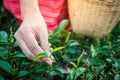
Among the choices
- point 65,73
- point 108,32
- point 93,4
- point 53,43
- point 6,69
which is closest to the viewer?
point 6,69

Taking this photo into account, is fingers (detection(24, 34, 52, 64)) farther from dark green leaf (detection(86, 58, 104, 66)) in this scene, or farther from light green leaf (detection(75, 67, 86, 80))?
dark green leaf (detection(86, 58, 104, 66))

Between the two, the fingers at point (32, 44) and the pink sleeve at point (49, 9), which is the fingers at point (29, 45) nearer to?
the fingers at point (32, 44)

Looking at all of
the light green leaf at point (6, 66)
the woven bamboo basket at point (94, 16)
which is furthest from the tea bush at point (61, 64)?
the woven bamboo basket at point (94, 16)

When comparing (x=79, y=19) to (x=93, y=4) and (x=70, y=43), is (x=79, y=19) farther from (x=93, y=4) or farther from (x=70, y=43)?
(x=70, y=43)

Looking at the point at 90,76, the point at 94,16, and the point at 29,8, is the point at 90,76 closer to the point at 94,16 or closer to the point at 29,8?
the point at 29,8

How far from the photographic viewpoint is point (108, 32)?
1967mm

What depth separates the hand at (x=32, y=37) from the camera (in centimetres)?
109

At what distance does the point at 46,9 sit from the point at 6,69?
2.83 ft

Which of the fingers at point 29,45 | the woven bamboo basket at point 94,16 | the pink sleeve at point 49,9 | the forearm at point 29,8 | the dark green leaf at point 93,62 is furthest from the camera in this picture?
the pink sleeve at point 49,9

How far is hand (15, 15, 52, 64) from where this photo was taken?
1.09m

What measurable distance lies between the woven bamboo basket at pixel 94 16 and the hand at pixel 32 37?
2.33 ft

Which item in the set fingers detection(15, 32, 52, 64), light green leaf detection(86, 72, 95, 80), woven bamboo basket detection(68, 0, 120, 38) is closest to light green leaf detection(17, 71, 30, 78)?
fingers detection(15, 32, 52, 64)

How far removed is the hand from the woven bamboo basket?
28.0 inches

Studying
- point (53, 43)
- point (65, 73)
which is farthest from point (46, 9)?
point (65, 73)
